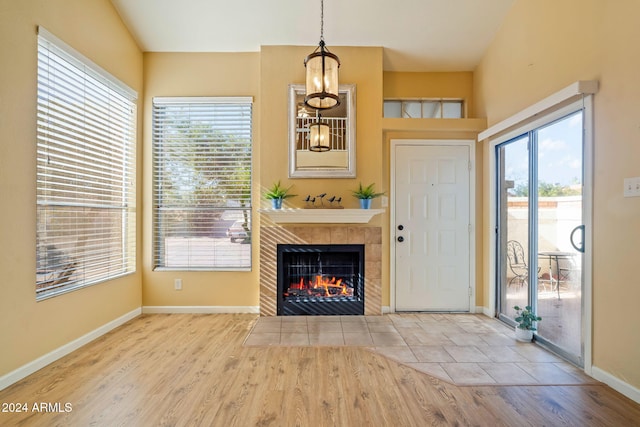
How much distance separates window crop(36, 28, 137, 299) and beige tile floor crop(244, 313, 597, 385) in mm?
1662

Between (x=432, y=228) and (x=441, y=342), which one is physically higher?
(x=432, y=228)

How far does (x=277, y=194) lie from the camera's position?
3689 millimetres

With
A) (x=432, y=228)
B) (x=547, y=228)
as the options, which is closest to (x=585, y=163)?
(x=547, y=228)

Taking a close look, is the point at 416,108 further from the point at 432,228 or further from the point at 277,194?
the point at 277,194

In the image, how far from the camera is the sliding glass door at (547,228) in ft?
8.58

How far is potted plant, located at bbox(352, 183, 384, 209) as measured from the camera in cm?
369

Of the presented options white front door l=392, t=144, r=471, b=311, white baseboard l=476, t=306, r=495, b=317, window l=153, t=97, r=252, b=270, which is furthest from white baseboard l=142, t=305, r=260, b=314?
white baseboard l=476, t=306, r=495, b=317

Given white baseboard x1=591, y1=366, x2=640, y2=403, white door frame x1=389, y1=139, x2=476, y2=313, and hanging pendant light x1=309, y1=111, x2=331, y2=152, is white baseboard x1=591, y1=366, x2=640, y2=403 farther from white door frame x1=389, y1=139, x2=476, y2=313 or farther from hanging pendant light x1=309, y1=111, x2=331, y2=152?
hanging pendant light x1=309, y1=111, x2=331, y2=152

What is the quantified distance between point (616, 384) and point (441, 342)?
120cm

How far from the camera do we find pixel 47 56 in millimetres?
2619

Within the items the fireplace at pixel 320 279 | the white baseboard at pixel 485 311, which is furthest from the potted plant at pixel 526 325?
the fireplace at pixel 320 279

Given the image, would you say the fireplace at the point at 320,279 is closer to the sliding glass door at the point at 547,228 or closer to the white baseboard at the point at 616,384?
the sliding glass door at the point at 547,228

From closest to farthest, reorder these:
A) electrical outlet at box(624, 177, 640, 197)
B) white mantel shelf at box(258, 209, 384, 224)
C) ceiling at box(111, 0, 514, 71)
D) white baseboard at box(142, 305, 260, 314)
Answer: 1. electrical outlet at box(624, 177, 640, 197)
2. ceiling at box(111, 0, 514, 71)
3. white mantel shelf at box(258, 209, 384, 224)
4. white baseboard at box(142, 305, 260, 314)

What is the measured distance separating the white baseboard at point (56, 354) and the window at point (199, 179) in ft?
2.63
